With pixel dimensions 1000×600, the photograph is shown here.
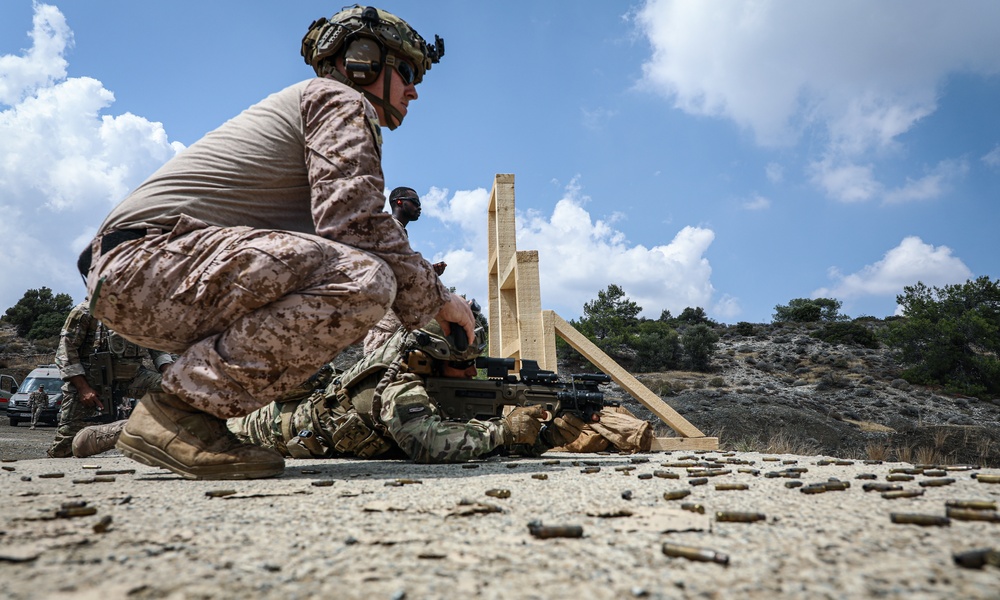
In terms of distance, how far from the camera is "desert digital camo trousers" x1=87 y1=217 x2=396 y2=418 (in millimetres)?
2275

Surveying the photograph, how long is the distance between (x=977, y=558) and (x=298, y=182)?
259 cm

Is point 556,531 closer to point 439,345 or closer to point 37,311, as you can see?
point 439,345

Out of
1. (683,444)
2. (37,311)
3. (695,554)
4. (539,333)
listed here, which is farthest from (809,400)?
(37,311)

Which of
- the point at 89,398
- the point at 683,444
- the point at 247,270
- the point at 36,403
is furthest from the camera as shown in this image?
the point at 36,403

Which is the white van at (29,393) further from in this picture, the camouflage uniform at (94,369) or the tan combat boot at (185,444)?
the tan combat boot at (185,444)

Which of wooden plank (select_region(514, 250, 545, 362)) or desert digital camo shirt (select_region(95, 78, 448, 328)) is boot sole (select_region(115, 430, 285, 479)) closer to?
desert digital camo shirt (select_region(95, 78, 448, 328))

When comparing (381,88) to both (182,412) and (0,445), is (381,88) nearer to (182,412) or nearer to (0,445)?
(182,412)

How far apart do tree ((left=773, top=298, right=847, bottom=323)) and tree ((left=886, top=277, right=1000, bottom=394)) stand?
1194 cm

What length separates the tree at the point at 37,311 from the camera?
32.2 meters

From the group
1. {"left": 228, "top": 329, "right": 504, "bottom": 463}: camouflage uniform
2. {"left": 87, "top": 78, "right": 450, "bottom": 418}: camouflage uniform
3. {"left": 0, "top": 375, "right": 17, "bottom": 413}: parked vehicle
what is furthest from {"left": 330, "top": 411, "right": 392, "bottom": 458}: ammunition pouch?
{"left": 0, "top": 375, "right": 17, "bottom": 413}: parked vehicle

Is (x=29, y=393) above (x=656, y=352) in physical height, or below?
below

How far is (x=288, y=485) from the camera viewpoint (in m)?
2.17

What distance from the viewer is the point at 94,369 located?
565 centimetres

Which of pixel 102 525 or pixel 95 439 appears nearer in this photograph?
pixel 102 525
